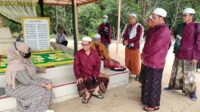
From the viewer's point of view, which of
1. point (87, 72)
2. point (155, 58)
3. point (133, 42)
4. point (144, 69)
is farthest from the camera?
point (133, 42)

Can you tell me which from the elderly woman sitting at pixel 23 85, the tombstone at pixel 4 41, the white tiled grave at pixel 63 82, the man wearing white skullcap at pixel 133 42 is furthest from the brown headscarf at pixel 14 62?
the man wearing white skullcap at pixel 133 42

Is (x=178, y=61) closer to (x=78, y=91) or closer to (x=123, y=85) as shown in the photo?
(x=123, y=85)

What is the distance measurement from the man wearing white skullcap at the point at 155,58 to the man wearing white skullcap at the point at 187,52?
57 cm

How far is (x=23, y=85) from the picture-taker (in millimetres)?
3133

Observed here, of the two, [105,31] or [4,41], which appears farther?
[105,31]

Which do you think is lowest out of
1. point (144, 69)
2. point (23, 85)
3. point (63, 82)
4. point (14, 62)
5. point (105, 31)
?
point (63, 82)

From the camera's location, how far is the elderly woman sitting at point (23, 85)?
9.93ft

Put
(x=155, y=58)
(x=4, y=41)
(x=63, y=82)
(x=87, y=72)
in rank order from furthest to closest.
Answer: (x=4, y=41), (x=63, y=82), (x=87, y=72), (x=155, y=58)

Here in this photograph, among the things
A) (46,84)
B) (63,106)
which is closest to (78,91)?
(63,106)

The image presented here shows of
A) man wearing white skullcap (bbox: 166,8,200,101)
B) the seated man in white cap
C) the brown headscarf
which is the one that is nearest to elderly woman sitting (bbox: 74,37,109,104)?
the seated man in white cap

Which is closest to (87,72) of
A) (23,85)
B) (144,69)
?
(144,69)

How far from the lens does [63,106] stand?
3.48 m

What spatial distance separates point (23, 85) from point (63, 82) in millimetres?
772

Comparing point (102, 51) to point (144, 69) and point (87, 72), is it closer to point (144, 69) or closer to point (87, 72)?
point (87, 72)
